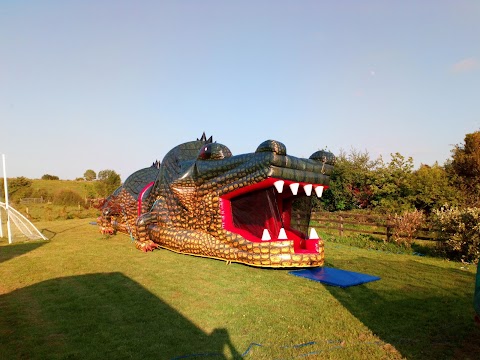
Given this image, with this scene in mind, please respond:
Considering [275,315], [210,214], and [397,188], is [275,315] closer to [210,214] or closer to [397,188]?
[210,214]

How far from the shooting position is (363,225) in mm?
12211

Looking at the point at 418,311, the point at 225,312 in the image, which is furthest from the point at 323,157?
the point at 225,312

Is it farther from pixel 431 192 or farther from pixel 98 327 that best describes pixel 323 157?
pixel 431 192

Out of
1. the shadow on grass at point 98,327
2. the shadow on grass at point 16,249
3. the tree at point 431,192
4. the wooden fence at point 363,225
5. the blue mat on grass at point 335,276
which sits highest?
the tree at point 431,192

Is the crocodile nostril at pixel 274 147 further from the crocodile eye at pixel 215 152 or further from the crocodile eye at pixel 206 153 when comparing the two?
the crocodile eye at pixel 206 153

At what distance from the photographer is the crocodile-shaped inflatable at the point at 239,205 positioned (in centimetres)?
601

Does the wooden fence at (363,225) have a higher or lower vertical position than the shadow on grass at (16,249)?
higher

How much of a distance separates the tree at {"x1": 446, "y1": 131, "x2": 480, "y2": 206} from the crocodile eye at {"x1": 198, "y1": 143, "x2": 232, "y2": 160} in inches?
483

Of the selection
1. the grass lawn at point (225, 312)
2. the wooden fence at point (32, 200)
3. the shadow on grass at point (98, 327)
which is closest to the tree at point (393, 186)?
the grass lawn at point (225, 312)

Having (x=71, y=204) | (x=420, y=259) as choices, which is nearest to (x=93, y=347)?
(x=420, y=259)

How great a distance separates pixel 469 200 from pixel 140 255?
12829 mm

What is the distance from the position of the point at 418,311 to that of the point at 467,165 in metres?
16.0

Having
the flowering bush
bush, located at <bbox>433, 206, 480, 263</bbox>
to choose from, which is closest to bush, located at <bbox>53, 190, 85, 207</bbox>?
the flowering bush

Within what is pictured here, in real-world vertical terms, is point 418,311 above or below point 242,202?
below
